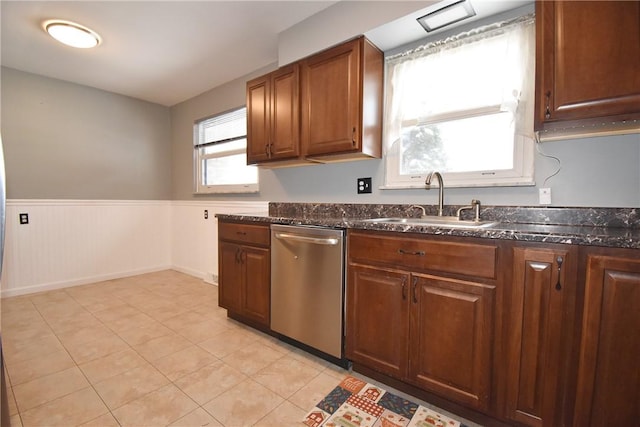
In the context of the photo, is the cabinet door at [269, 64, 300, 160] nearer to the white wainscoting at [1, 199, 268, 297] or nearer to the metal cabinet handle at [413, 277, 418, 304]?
the white wainscoting at [1, 199, 268, 297]

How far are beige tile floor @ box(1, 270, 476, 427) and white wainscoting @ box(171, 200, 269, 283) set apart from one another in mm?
929

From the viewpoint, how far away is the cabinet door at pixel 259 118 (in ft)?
8.16

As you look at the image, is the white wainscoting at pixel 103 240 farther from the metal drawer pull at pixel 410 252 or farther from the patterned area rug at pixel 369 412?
the patterned area rug at pixel 369 412

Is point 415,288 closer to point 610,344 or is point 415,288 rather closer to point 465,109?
point 610,344

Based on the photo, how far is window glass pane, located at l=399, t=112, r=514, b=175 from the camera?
1778 mm

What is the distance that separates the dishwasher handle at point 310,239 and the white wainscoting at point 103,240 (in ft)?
3.65

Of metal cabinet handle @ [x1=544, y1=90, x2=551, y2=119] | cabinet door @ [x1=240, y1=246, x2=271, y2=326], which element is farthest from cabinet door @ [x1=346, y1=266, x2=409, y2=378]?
metal cabinet handle @ [x1=544, y1=90, x2=551, y2=119]

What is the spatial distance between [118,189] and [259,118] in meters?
2.55

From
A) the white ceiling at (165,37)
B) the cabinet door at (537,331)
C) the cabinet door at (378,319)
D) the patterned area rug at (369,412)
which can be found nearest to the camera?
the cabinet door at (537,331)

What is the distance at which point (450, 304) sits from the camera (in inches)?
54.0

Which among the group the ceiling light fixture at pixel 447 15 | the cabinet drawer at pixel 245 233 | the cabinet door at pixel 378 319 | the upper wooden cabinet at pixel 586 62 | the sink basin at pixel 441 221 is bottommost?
the cabinet door at pixel 378 319

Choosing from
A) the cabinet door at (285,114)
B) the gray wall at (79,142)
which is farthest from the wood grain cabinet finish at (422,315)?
the gray wall at (79,142)

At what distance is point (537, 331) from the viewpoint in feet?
3.87

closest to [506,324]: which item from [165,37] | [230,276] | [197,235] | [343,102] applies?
[343,102]
